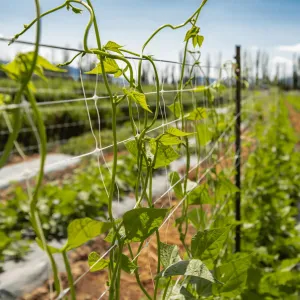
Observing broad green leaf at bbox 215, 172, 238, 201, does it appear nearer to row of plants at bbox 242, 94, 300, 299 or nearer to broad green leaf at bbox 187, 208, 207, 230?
broad green leaf at bbox 187, 208, 207, 230

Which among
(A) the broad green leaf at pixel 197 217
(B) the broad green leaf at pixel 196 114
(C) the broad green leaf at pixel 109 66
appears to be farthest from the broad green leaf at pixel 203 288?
(C) the broad green leaf at pixel 109 66

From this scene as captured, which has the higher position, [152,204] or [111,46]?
[111,46]

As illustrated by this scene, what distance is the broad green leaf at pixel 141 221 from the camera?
74cm

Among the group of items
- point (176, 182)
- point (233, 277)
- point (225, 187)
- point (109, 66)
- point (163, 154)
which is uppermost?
point (109, 66)

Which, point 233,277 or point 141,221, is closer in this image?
point 141,221

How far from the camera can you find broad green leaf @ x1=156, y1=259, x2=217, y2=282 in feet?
2.51

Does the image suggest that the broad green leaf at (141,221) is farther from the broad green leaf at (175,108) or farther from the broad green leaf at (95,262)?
the broad green leaf at (175,108)

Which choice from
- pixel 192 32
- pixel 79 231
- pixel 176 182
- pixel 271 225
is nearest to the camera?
pixel 79 231

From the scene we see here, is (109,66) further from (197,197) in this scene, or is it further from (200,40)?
(197,197)

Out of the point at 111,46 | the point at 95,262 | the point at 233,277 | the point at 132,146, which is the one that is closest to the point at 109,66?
the point at 111,46

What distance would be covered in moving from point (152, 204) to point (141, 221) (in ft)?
0.48

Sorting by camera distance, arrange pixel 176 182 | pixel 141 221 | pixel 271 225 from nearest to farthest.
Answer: pixel 141 221, pixel 176 182, pixel 271 225

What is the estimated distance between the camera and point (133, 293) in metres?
1.82

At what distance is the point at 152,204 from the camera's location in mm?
897
